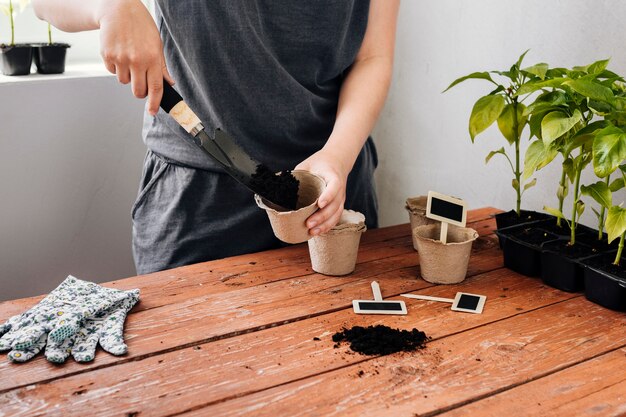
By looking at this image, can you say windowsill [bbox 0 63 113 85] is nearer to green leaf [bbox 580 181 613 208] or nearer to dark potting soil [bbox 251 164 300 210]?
dark potting soil [bbox 251 164 300 210]

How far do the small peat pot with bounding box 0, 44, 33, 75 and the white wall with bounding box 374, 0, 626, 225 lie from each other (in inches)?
46.2

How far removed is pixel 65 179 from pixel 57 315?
3.60ft

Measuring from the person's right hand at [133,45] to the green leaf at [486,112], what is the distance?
65cm

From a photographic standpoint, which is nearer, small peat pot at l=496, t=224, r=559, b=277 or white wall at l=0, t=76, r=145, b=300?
small peat pot at l=496, t=224, r=559, b=277

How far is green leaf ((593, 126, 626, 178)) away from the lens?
119 cm

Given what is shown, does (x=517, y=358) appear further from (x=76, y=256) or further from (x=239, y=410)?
(x=76, y=256)

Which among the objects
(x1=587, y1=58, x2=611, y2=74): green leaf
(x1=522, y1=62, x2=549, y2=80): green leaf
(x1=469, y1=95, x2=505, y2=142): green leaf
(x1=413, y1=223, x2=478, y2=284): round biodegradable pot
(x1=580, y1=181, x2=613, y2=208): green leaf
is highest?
(x1=587, y1=58, x2=611, y2=74): green leaf

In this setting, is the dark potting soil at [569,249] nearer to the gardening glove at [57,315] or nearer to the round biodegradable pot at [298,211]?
the round biodegradable pot at [298,211]

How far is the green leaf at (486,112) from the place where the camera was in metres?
1.48

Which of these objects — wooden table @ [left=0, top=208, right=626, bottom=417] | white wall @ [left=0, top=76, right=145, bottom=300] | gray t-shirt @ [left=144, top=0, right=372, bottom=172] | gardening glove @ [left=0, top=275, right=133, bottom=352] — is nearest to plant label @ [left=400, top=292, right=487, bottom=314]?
wooden table @ [left=0, top=208, right=626, bottom=417]

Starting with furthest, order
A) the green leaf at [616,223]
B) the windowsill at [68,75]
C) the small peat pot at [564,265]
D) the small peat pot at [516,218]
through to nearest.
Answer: the windowsill at [68,75] < the small peat pot at [516,218] < the small peat pot at [564,265] < the green leaf at [616,223]

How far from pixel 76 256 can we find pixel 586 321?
1.61m

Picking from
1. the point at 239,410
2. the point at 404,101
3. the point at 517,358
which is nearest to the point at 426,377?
the point at 517,358

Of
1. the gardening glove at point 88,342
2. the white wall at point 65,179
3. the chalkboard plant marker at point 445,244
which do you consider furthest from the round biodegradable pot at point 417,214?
the white wall at point 65,179
